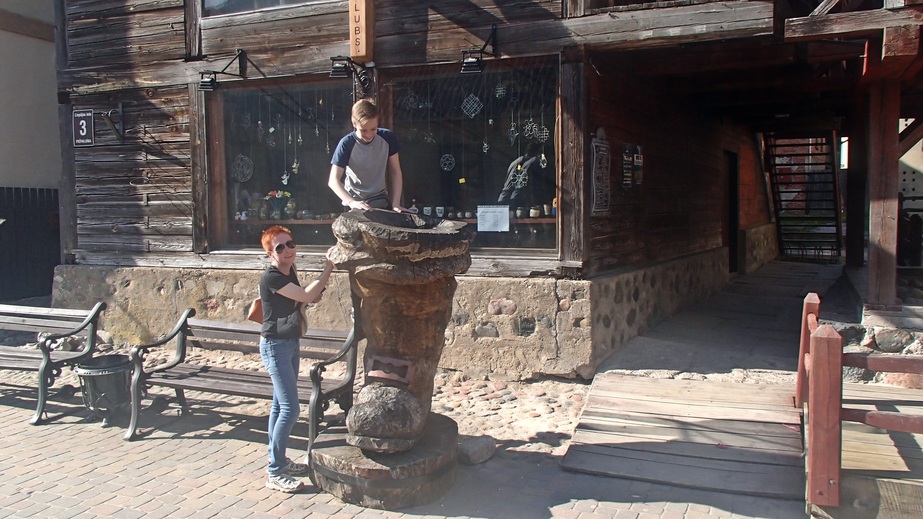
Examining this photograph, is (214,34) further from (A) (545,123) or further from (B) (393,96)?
(A) (545,123)

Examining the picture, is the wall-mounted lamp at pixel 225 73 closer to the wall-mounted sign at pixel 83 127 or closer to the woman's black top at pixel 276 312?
the wall-mounted sign at pixel 83 127

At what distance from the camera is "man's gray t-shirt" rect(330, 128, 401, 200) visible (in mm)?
5141

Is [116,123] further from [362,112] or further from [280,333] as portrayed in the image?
[280,333]

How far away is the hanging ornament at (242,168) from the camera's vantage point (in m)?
8.58

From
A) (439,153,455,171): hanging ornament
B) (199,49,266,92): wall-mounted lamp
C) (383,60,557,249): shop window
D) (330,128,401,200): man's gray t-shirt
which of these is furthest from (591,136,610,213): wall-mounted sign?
(199,49,266,92): wall-mounted lamp

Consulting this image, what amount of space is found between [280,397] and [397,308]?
0.95 metres

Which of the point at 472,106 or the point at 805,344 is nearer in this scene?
the point at 805,344

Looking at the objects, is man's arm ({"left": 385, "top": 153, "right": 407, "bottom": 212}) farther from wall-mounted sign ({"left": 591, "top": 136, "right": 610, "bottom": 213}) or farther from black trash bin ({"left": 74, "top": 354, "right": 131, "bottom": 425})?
black trash bin ({"left": 74, "top": 354, "right": 131, "bottom": 425})

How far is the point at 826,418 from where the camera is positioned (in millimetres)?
3779

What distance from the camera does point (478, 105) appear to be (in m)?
7.26

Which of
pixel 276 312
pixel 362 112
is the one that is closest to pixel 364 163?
pixel 362 112

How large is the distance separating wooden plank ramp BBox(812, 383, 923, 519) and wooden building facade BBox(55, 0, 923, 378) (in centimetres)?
121

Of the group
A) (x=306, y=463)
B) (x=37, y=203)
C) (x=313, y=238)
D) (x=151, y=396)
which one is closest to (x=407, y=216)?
(x=306, y=463)

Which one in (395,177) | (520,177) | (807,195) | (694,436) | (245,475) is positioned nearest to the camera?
(245,475)
